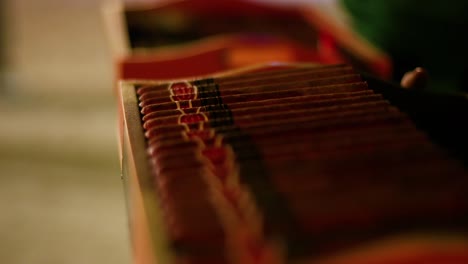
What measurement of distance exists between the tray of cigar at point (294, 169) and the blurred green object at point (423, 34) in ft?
1.80

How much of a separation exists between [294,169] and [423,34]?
0.89m

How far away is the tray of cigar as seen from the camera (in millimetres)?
600

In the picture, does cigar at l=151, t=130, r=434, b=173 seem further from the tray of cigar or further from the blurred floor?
the blurred floor

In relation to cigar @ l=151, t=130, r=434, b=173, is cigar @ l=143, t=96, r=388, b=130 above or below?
above

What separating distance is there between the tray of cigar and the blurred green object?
549mm

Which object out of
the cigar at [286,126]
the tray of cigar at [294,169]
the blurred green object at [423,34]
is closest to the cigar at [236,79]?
the tray of cigar at [294,169]

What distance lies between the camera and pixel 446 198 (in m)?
0.65

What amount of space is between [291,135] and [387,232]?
21cm

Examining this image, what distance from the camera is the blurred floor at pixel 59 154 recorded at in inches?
56.5

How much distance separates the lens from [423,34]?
1416 millimetres

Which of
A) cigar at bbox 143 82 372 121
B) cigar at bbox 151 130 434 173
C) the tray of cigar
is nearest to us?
the tray of cigar

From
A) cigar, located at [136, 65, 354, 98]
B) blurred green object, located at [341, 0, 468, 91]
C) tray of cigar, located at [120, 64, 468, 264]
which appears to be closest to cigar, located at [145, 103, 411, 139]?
tray of cigar, located at [120, 64, 468, 264]

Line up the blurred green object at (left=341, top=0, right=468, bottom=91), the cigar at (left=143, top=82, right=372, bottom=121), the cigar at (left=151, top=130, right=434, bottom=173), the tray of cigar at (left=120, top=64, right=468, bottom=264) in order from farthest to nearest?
1. the blurred green object at (left=341, top=0, right=468, bottom=91)
2. the cigar at (left=143, top=82, right=372, bottom=121)
3. the cigar at (left=151, top=130, right=434, bottom=173)
4. the tray of cigar at (left=120, top=64, right=468, bottom=264)

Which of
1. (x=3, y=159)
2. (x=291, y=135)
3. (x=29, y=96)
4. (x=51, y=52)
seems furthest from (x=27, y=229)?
(x=51, y=52)
